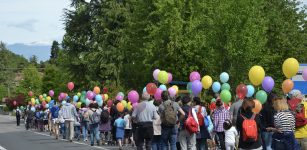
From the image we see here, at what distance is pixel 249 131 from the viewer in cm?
709

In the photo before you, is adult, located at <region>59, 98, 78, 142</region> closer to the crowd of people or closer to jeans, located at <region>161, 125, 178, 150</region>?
the crowd of people

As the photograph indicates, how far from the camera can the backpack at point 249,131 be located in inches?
279

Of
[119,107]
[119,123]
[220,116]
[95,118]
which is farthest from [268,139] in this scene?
[95,118]

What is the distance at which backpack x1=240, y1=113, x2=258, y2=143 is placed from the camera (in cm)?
709

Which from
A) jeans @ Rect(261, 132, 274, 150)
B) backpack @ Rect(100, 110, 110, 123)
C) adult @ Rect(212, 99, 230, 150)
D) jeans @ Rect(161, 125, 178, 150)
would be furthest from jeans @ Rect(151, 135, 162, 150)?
backpack @ Rect(100, 110, 110, 123)

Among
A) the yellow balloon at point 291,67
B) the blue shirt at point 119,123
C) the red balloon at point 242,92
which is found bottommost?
the blue shirt at point 119,123

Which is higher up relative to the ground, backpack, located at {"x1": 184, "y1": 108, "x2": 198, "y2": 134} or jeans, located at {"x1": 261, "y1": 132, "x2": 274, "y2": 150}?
backpack, located at {"x1": 184, "y1": 108, "x2": 198, "y2": 134}

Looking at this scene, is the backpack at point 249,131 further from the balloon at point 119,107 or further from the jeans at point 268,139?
the balloon at point 119,107

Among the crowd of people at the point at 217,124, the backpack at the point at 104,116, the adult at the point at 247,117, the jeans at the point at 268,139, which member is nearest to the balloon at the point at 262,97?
the crowd of people at the point at 217,124

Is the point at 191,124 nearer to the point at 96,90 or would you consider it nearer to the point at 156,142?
the point at 156,142

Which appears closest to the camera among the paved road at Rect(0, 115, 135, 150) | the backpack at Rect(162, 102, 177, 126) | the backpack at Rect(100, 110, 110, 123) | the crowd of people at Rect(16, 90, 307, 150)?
the crowd of people at Rect(16, 90, 307, 150)

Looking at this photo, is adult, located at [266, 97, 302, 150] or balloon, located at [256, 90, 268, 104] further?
balloon, located at [256, 90, 268, 104]

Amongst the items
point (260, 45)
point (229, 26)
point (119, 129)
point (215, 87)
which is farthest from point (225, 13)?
point (119, 129)

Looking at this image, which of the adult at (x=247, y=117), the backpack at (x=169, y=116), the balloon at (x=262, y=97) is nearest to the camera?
the adult at (x=247, y=117)
